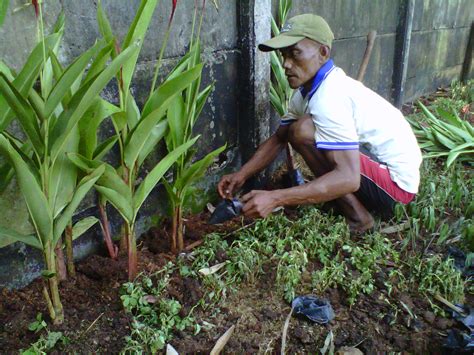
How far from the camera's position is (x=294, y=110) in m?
2.76

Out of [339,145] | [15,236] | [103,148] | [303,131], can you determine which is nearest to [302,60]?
Answer: [303,131]

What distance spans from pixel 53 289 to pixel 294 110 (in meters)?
1.67

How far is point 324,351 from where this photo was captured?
1758 millimetres

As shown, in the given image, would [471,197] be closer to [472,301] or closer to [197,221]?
[472,301]

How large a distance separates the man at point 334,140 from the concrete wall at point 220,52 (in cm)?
30

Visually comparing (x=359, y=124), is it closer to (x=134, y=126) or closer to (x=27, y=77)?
(x=134, y=126)

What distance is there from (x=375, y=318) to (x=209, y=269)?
74cm

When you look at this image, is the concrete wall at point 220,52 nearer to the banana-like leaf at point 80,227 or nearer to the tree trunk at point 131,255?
the banana-like leaf at point 80,227

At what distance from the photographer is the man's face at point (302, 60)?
2320 millimetres

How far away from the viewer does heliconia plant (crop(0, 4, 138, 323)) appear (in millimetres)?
1408

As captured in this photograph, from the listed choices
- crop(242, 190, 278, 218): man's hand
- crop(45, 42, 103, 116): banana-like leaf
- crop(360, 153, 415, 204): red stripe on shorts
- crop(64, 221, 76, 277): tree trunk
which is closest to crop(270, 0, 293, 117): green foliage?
crop(360, 153, 415, 204): red stripe on shorts

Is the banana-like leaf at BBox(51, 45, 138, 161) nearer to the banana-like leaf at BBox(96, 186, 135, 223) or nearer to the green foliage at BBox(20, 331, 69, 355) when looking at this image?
the banana-like leaf at BBox(96, 186, 135, 223)

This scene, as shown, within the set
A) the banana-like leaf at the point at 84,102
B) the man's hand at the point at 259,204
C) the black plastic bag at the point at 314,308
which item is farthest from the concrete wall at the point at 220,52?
the black plastic bag at the point at 314,308

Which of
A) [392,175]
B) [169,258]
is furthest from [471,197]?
[169,258]
